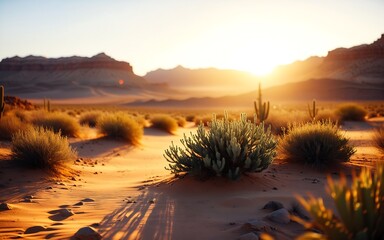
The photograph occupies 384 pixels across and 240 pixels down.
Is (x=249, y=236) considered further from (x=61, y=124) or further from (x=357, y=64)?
(x=357, y=64)

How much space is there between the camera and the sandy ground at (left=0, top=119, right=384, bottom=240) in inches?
219

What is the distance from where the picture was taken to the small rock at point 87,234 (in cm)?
515

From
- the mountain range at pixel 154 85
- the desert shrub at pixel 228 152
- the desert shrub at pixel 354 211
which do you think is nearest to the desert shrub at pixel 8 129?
the desert shrub at pixel 228 152

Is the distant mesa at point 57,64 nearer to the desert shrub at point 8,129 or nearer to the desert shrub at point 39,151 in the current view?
the desert shrub at point 8,129

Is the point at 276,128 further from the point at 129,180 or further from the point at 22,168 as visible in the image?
the point at 22,168

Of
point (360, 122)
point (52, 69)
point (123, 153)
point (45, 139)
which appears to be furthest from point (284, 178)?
point (52, 69)

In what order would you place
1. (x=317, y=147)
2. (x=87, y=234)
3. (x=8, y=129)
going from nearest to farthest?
(x=87, y=234), (x=317, y=147), (x=8, y=129)

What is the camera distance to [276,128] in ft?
66.3

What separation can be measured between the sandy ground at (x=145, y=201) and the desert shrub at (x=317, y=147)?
323mm

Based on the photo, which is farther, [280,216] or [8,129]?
[8,129]

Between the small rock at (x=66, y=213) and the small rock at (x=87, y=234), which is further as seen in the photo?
the small rock at (x=66, y=213)

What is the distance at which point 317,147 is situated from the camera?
9984mm

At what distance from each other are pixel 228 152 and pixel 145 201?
187 centimetres

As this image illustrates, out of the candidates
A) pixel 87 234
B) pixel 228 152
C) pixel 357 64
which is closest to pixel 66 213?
pixel 87 234
